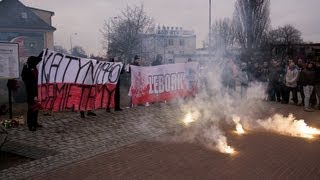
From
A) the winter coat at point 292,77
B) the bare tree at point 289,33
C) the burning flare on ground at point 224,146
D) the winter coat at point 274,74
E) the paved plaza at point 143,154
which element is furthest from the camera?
the bare tree at point 289,33

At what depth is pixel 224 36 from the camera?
18156 mm

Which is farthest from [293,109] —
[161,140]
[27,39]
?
[27,39]

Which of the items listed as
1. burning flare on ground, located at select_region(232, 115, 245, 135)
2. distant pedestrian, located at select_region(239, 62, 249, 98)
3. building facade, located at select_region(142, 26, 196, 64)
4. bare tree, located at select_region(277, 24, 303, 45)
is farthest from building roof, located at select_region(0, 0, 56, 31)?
bare tree, located at select_region(277, 24, 303, 45)

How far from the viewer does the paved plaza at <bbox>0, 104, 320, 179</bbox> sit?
616cm

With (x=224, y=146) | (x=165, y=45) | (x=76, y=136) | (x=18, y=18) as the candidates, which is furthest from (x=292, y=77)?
(x=18, y=18)

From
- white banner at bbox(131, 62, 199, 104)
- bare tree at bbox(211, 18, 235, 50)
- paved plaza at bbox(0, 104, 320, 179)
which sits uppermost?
bare tree at bbox(211, 18, 235, 50)

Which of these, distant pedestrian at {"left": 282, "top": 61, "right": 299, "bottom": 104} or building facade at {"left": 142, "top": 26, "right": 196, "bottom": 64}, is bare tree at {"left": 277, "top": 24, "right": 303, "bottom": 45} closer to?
building facade at {"left": 142, "top": 26, "right": 196, "bottom": 64}

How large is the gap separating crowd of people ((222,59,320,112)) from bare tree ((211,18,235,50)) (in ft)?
4.48

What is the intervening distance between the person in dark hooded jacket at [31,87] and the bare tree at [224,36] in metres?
9.33

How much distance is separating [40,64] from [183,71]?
25.4ft

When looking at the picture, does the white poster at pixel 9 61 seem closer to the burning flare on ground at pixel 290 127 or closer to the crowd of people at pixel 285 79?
the burning flare on ground at pixel 290 127

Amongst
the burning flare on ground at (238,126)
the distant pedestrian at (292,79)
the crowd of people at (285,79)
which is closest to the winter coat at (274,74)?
the crowd of people at (285,79)

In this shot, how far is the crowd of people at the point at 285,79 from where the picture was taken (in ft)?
47.7

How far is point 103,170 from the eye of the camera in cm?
633
